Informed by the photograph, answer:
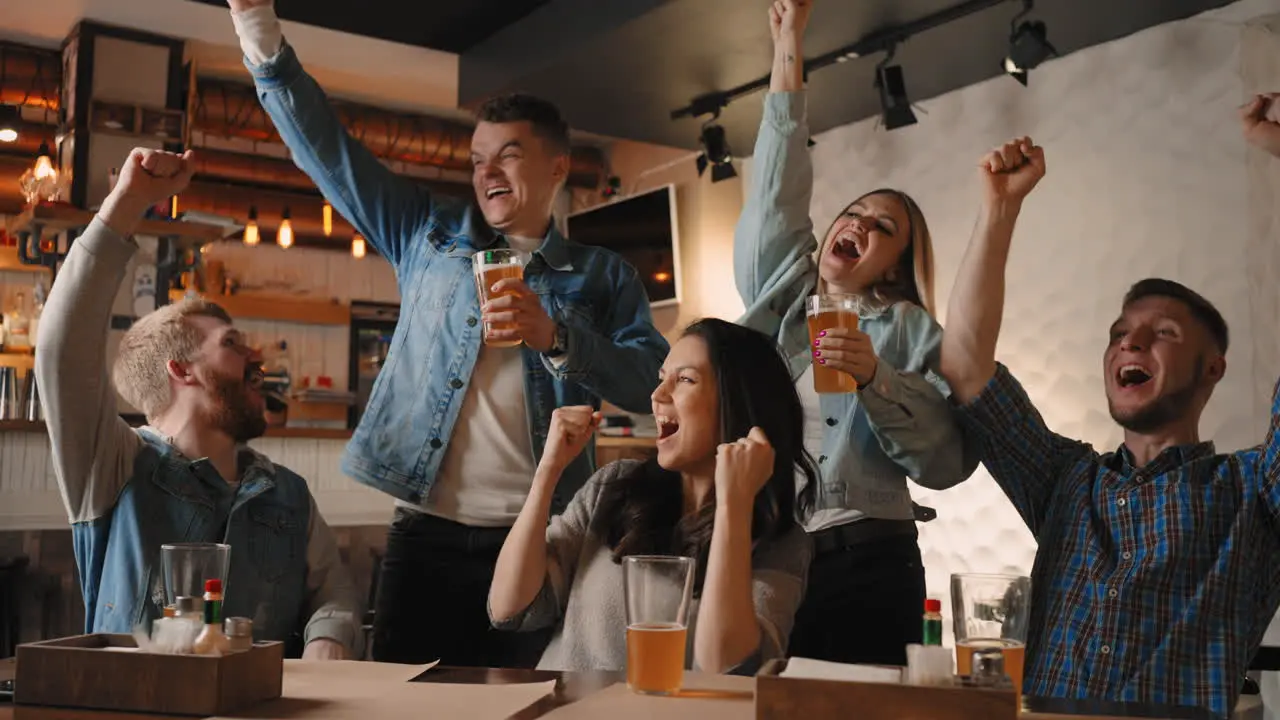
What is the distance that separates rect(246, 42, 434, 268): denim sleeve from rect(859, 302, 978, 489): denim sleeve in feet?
3.32

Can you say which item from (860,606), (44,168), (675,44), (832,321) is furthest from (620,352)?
(44,168)

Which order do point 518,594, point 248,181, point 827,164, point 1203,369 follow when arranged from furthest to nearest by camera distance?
point 248,181 → point 827,164 → point 1203,369 → point 518,594

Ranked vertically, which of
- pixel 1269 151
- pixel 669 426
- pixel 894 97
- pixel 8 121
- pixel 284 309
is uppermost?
pixel 894 97

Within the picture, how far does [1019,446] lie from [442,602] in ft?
3.58

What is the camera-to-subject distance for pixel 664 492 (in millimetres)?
1969

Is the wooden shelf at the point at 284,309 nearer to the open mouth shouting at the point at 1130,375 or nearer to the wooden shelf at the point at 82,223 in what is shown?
the wooden shelf at the point at 82,223

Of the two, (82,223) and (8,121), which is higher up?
(8,121)

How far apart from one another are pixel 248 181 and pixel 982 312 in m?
5.97

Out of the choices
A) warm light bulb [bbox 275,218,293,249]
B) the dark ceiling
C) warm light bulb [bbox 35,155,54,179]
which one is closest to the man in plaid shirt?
the dark ceiling

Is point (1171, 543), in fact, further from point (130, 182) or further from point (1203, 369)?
point (130, 182)

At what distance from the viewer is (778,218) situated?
7.80 feet

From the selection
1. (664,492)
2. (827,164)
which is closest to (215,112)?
(827,164)

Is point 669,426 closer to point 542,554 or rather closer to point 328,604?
point 542,554

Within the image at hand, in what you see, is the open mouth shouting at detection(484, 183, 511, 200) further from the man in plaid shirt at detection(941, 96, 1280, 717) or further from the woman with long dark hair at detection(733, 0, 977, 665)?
the man in plaid shirt at detection(941, 96, 1280, 717)
